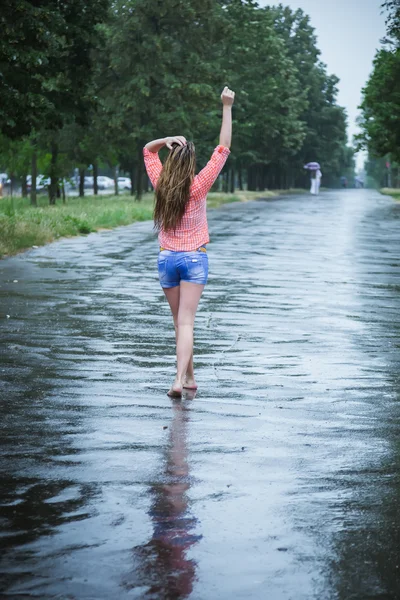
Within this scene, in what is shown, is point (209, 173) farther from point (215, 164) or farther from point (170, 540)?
point (170, 540)

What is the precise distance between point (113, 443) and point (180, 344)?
1.90 metres

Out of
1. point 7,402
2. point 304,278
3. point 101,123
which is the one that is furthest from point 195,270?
point 101,123

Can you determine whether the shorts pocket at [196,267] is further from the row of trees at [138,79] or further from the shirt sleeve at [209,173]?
the row of trees at [138,79]

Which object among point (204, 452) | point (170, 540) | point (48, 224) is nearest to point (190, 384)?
point (204, 452)

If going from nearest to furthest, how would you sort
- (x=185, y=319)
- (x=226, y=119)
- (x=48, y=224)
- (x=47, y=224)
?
1. (x=185, y=319)
2. (x=226, y=119)
3. (x=47, y=224)
4. (x=48, y=224)

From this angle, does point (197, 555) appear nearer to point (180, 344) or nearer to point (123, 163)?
point (180, 344)

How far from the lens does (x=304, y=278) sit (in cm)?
1869

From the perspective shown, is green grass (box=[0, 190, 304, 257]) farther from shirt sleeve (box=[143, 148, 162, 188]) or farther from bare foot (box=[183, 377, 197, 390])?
bare foot (box=[183, 377, 197, 390])

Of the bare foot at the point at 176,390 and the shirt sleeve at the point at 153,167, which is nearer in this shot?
the bare foot at the point at 176,390

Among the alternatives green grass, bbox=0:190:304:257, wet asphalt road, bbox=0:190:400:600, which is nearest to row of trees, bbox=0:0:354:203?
green grass, bbox=0:190:304:257

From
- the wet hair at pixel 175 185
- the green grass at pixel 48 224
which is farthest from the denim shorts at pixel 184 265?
the green grass at pixel 48 224

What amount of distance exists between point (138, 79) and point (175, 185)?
47.4 m

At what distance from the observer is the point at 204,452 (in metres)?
6.62

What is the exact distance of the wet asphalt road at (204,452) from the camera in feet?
14.9
